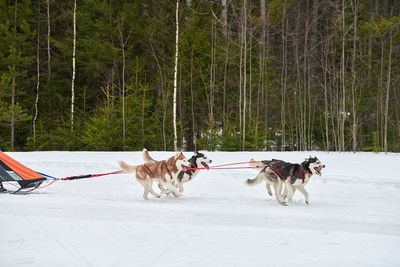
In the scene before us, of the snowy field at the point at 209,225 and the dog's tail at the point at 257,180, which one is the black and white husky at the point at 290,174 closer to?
the dog's tail at the point at 257,180

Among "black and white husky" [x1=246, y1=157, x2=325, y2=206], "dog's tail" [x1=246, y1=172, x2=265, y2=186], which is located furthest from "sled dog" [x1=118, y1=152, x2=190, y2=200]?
"black and white husky" [x1=246, y1=157, x2=325, y2=206]

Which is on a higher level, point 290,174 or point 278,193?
point 290,174

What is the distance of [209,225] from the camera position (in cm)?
504

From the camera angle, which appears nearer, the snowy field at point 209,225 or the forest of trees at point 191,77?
the snowy field at point 209,225

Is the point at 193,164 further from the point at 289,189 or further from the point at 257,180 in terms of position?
the point at 289,189

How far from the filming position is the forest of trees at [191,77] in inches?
559

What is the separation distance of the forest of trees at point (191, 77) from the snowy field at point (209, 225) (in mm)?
5304

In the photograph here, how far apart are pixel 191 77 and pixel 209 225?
1198 centimetres

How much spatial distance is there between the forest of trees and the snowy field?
5304 mm

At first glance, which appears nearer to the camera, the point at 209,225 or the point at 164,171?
the point at 209,225

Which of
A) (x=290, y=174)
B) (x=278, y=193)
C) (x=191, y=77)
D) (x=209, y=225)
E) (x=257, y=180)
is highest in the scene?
(x=191, y=77)

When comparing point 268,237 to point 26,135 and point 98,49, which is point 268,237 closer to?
point 98,49

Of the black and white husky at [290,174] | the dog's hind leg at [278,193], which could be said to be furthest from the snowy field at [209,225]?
the black and white husky at [290,174]

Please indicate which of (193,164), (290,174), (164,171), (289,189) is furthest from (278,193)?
(164,171)
